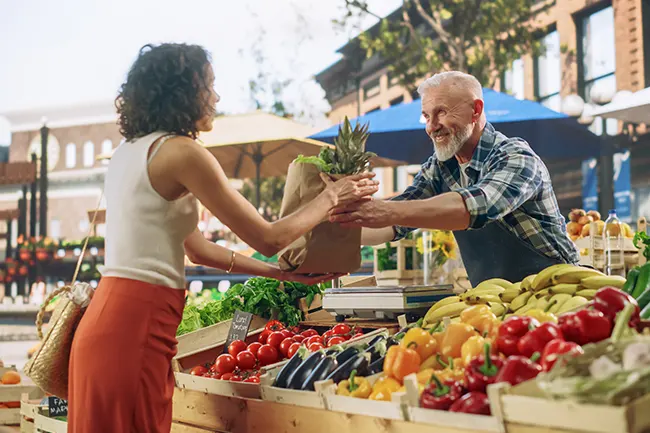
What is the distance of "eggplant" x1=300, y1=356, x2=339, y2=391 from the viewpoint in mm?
2654

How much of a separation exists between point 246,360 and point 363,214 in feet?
3.23

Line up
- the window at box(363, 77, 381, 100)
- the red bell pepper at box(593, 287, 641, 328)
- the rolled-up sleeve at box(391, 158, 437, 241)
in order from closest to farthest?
the red bell pepper at box(593, 287, 641, 328) → the rolled-up sleeve at box(391, 158, 437, 241) → the window at box(363, 77, 381, 100)

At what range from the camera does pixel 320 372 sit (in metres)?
2.67

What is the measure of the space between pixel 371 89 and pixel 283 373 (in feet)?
71.9

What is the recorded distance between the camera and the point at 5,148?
26547 millimetres

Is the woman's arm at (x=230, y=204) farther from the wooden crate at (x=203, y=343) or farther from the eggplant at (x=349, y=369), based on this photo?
the wooden crate at (x=203, y=343)

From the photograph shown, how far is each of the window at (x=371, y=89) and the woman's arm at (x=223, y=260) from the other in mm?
20456

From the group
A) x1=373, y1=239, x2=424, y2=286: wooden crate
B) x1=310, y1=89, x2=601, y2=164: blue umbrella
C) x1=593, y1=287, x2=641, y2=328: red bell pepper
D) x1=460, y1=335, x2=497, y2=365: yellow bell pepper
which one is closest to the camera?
x1=593, y1=287, x2=641, y2=328: red bell pepper

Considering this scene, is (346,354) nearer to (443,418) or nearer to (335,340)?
(335,340)

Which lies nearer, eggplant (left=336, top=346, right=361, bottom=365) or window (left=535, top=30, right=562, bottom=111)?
eggplant (left=336, top=346, right=361, bottom=365)

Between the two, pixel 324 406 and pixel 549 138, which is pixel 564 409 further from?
pixel 549 138

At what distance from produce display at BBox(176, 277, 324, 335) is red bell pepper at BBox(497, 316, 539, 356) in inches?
80.6

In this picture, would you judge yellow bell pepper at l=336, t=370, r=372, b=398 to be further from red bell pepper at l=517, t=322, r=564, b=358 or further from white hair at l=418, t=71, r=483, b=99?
white hair at l=418, t=71, r=483, b=99

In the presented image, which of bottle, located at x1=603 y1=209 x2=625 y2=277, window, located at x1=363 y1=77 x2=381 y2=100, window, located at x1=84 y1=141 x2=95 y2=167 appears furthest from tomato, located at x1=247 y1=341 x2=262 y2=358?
window, located at x1=84 y1=141 x2=95 y2=167
